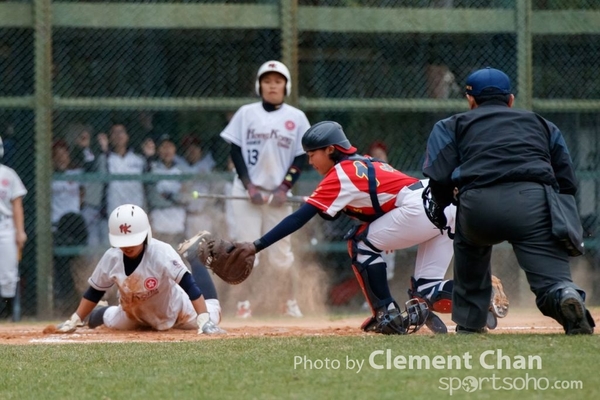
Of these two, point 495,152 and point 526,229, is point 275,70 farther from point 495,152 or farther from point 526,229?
point 526,229

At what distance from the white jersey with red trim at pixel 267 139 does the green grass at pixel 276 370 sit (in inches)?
152

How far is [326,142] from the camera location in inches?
273

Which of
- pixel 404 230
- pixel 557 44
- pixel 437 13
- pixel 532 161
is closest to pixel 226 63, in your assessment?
pixel 437 13

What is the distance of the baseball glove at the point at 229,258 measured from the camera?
6.63 meters

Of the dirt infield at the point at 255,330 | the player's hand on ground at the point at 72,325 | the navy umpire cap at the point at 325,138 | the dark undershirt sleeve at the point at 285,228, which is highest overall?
the navy umpire cap at the point at 325,138

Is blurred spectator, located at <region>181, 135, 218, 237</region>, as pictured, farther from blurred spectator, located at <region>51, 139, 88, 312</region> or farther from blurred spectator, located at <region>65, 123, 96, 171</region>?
blurred spectator, located at <region>51, 139, 88, 312</region>

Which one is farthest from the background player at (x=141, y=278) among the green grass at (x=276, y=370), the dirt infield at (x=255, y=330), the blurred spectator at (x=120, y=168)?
the blurred spectator at (x=120, y=168)

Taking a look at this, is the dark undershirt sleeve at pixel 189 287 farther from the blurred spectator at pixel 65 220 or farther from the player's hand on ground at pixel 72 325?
the blurred spectator at pixel 65 220

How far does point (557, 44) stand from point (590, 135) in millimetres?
1062

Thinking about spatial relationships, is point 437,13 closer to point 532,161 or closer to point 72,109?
point 72,109

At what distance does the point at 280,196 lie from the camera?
9711mm

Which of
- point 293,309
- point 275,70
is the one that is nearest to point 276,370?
point 293,309

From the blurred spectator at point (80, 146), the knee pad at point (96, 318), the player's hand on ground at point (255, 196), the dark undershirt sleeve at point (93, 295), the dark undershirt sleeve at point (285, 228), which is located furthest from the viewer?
the blurred spectator at point (80, 146)

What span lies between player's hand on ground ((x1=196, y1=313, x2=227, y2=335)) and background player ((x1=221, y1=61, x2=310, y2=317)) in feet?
8.76
